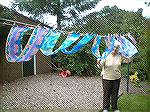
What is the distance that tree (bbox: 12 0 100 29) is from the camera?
315 centimetres

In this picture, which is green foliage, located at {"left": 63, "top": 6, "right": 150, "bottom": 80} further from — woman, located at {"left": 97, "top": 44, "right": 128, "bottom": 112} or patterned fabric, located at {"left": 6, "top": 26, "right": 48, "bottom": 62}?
patterned fabric, located at {"left": 6, "top": 26, "right": 48, "bottom": 62}

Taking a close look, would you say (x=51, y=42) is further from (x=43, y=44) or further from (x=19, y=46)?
(x=19, y=46)

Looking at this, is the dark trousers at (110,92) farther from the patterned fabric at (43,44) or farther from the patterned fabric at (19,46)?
the patterned fabric at (19,46)

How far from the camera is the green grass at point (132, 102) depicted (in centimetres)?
312

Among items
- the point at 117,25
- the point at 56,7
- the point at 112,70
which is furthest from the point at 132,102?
the point at 56,7

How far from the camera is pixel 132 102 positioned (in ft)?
10.7

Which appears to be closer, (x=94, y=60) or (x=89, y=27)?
(x=89, y=27)

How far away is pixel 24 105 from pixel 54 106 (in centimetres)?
38

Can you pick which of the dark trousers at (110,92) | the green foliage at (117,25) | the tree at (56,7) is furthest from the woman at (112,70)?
the tree at (56,7)

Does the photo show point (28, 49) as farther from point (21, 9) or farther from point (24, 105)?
point (24, 105)

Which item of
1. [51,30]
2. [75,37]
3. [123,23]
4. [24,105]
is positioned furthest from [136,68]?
[24,105]

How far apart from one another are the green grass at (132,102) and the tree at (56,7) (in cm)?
114

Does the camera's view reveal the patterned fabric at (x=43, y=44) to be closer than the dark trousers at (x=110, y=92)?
Yes

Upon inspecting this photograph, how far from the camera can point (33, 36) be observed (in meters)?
2.93
